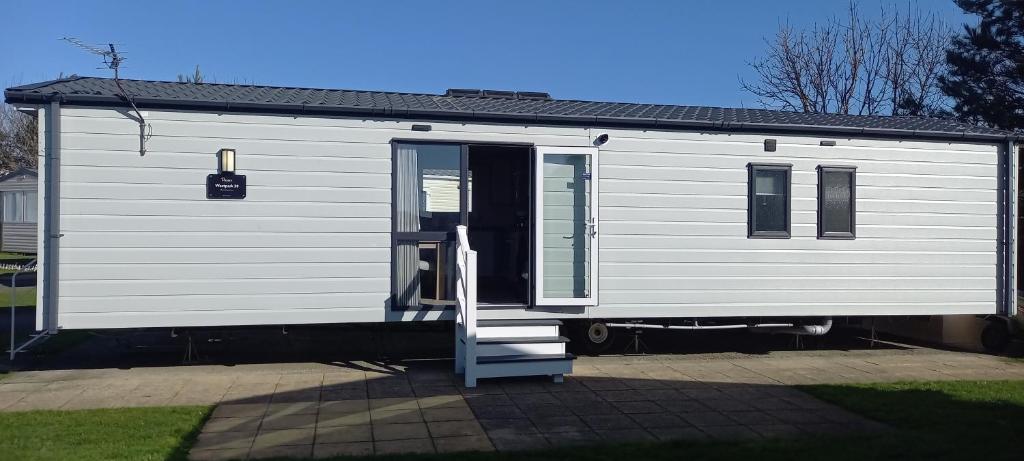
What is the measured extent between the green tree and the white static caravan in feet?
25.6

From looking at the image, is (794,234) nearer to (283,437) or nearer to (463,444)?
(463,444)

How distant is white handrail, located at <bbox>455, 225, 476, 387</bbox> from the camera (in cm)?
703

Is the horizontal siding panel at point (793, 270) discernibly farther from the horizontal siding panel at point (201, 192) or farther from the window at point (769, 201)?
the horizontal siding panel at point (201, 192)

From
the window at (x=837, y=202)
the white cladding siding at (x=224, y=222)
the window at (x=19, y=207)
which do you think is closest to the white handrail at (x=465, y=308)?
the white cladding siding at (x=224, y=222)

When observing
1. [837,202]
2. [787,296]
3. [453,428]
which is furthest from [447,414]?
[837,202]

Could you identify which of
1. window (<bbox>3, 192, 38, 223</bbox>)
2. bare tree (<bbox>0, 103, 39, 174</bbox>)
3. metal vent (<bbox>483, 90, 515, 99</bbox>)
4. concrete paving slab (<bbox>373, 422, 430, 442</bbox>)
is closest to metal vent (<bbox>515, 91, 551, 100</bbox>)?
metal vent (<bbox>483, 90, 515, 99</bbox>)

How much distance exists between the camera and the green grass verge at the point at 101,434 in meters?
4.84

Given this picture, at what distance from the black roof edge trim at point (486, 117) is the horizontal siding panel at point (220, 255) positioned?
1285mm

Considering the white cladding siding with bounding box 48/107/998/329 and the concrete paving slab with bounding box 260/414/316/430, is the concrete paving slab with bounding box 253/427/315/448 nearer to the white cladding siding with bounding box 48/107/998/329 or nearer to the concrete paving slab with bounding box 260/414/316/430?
the concrete paving slab with bounding box 260/414/316/430

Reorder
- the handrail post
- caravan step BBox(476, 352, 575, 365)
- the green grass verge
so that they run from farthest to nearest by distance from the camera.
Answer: caravan step BBox(476, 352, 575, 365) < the handrail post < the green grass verge

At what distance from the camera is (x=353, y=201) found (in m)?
7.76

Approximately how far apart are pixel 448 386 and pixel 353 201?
199 cm

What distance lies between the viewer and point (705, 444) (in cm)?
519

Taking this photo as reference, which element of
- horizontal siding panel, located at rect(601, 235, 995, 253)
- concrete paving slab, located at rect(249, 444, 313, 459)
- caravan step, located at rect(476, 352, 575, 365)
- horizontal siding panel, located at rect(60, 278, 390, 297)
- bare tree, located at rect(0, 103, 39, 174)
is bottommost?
concrete paving slab, located at rect(249, 444, 313, 459)
